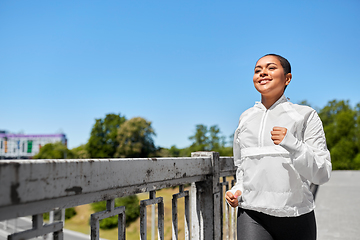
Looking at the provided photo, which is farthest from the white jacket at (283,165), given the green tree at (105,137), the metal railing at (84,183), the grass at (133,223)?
the green tree at (105,137)

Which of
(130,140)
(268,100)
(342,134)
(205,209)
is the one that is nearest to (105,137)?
(130,140)

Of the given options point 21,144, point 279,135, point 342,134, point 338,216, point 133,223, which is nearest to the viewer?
point 279,135

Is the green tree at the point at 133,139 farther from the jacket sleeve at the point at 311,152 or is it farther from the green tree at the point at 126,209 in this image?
the jacket sleeve at the point at 311,152

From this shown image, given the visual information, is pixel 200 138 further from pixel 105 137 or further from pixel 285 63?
pixel 285 63

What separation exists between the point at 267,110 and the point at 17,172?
130 cm

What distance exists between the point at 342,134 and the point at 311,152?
49.0 meters

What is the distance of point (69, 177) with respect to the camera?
42.4 inches

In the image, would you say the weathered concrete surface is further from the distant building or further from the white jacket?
the distant building

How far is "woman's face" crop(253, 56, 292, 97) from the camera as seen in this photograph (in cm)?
168

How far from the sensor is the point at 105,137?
54.2 meters

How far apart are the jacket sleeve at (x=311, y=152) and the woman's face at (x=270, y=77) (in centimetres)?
23

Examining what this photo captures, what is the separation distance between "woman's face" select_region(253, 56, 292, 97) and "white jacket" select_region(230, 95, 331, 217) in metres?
0.09

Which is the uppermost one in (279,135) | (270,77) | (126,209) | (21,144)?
(21,144)

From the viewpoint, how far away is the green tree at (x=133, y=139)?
50.7 meters
